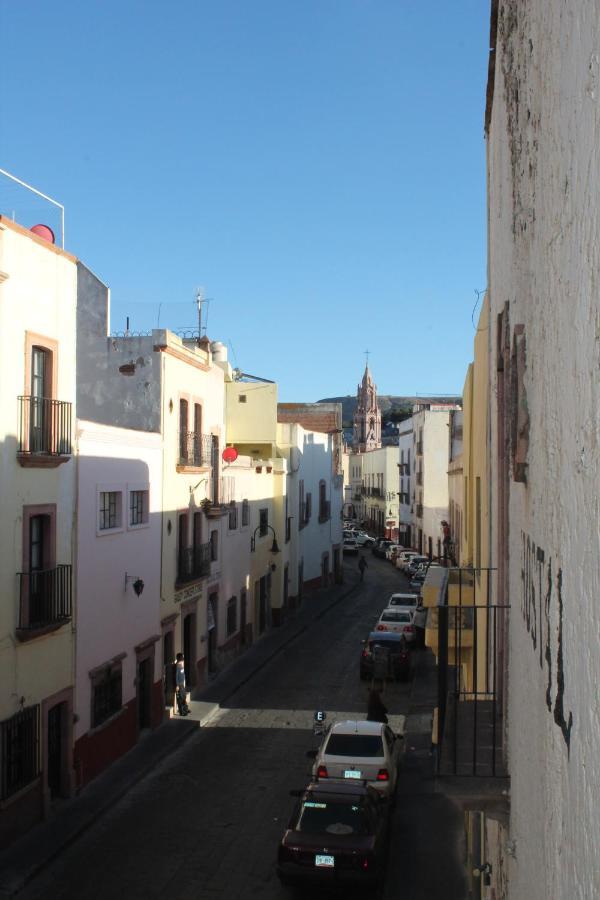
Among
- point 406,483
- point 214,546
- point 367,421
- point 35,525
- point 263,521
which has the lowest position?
point 214,546

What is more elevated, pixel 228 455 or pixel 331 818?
pixel 228 455

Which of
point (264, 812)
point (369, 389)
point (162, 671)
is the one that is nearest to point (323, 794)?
point (264, 812)

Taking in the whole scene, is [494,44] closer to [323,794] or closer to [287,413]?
[323,794]

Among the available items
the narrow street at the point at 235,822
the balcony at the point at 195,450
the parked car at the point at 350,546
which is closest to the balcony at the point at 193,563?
the balcony at the point at 195,450

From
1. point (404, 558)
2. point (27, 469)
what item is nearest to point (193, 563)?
point (27, 469)

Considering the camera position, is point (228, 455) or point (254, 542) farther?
point (254, 542)

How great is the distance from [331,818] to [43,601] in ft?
20.3

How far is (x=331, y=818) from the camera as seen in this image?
43.2 feet

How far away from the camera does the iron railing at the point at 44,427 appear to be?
49.5 ft

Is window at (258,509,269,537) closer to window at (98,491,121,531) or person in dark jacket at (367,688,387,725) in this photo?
window at (98,491,121,531)

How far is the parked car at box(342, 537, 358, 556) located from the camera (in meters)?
70.5

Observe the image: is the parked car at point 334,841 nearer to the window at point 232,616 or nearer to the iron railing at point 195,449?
the iron railing at point 195,449

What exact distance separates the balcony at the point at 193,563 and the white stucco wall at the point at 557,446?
19.6 m

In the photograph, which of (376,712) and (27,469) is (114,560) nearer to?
(27,469)
